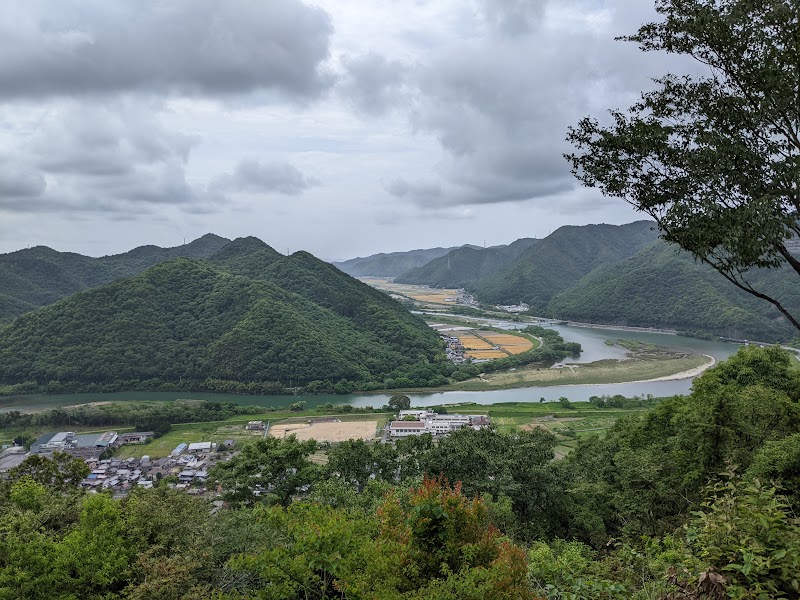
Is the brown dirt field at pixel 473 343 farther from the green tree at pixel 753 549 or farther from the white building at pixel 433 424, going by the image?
the green tree at pixel 753 549

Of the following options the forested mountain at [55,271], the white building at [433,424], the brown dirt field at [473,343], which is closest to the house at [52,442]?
the white building at [433,424]

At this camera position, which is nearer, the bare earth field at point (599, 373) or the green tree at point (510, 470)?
the green tree at point (510, 470)

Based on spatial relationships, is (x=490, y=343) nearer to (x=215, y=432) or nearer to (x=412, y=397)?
(x=412, y=397)

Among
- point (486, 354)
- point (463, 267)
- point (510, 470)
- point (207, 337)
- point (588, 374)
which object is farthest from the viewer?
point (463, 267)

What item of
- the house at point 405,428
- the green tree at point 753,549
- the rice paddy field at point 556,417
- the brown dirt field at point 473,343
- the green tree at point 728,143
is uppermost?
the green tree at point 728,143

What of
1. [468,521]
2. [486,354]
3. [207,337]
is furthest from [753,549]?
[486,354]

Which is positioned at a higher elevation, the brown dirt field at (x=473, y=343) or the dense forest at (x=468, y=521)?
the dense forest at (x=468, y=521)
